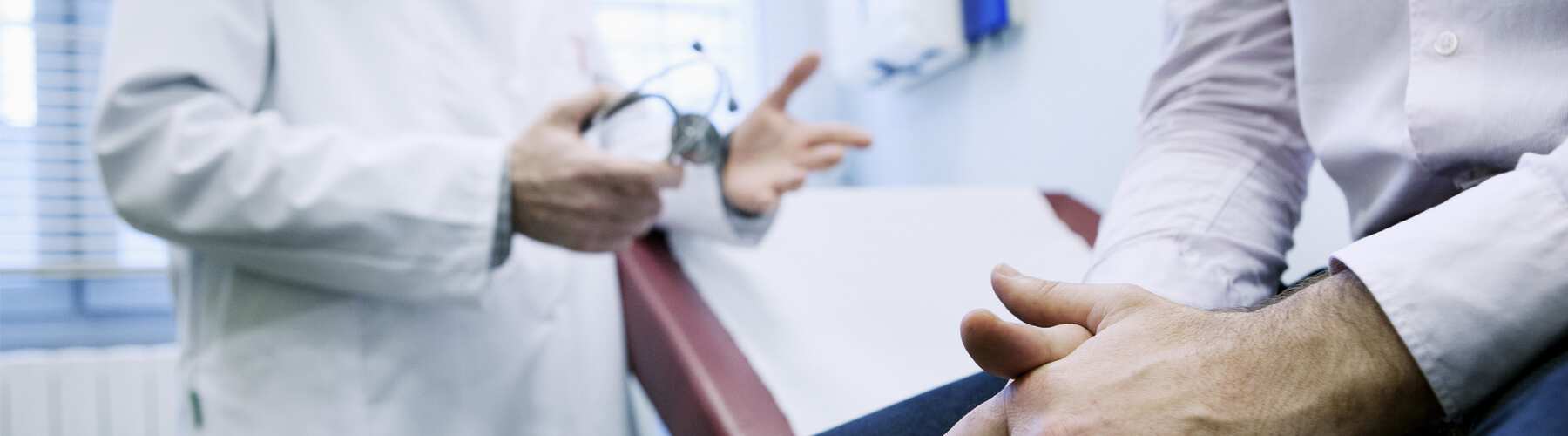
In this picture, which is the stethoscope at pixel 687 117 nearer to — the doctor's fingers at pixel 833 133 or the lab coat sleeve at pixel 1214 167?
the doctor's fingers at pixel 833 133

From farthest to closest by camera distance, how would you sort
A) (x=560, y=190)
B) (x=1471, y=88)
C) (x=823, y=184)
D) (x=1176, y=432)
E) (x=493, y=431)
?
1. (x=823, y=184)
2. (x=493, y=431)
3. (x=560, y=190)
4. (x=1471, y=88)
5. (x=1176, y=432)

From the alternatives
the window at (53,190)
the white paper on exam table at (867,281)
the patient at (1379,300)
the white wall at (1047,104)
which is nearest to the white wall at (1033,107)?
the white wall at (1047,104)

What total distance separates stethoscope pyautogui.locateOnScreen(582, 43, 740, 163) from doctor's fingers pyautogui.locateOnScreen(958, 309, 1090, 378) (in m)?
0.40

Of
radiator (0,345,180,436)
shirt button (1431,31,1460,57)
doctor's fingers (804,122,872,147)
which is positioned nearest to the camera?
shirt button (1431,31,1460,57)

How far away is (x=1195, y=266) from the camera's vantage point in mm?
453

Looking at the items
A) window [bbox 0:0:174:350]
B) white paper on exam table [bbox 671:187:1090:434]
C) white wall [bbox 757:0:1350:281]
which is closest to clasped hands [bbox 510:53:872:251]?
white paper on exam table [bbox 671:187:1090:434]

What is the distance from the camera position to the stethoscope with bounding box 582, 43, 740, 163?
62 centimetres

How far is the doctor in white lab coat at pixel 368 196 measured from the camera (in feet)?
1.90

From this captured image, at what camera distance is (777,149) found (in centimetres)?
79

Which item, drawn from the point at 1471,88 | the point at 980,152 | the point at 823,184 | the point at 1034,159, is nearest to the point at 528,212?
the point at 1471,88

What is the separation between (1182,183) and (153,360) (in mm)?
1854

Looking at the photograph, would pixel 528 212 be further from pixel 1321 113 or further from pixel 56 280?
pixel 56 280

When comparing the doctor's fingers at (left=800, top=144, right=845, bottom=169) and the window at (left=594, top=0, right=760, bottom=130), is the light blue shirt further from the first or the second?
the window at (left=594, top=0, right=760, bottom=130)

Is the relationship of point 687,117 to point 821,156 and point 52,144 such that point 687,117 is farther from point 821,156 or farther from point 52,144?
point 52,144
